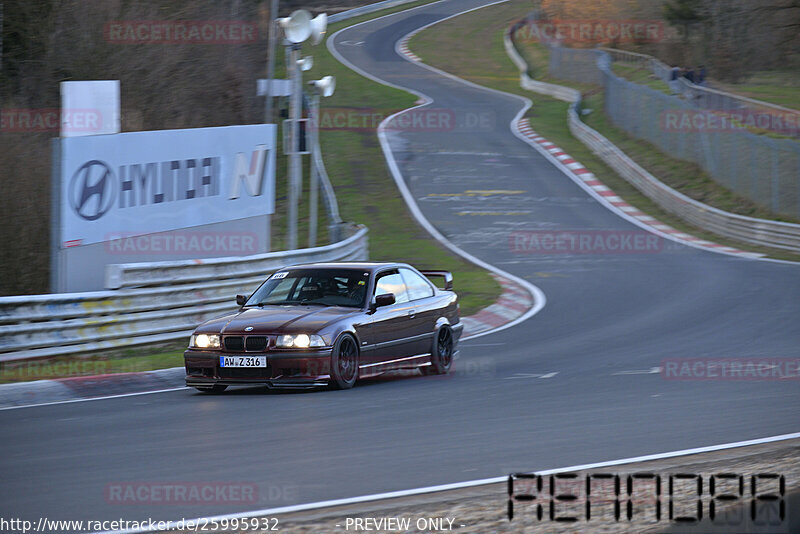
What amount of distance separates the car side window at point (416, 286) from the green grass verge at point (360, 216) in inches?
114

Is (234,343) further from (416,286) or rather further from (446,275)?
(446,275)

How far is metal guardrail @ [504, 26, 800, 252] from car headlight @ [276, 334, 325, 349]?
61.0 ft

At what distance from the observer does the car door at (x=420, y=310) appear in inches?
498

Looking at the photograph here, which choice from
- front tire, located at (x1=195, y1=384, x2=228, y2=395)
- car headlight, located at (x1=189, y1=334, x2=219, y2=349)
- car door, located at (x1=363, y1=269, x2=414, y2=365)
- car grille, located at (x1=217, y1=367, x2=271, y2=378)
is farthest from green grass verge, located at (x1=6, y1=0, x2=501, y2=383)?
car door, located at (x1=363, y1=269, x2=414, y2=365)

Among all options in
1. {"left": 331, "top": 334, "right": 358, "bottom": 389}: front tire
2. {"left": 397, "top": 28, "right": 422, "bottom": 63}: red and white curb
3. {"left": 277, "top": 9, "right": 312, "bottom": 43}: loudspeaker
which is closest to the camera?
{"left": 331, "top": 334, "right": 358, "bottom": 389}: front tire

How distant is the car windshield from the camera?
11.9 metres

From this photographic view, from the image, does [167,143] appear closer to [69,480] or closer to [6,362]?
[6,362]

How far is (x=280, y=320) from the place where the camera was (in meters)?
11.1

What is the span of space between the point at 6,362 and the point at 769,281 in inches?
569

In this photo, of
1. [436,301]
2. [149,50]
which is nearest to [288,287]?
[436,301]

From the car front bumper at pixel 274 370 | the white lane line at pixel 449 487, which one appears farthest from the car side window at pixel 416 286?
the white lane line at pixel 449 487

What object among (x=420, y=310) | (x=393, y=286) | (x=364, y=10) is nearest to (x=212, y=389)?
(x=393, y=286)

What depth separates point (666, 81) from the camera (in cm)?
4675

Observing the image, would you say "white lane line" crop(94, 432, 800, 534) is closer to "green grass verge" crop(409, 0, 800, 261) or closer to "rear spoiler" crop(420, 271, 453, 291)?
"rear spoiler" crop(420, 271, 453, 291)
